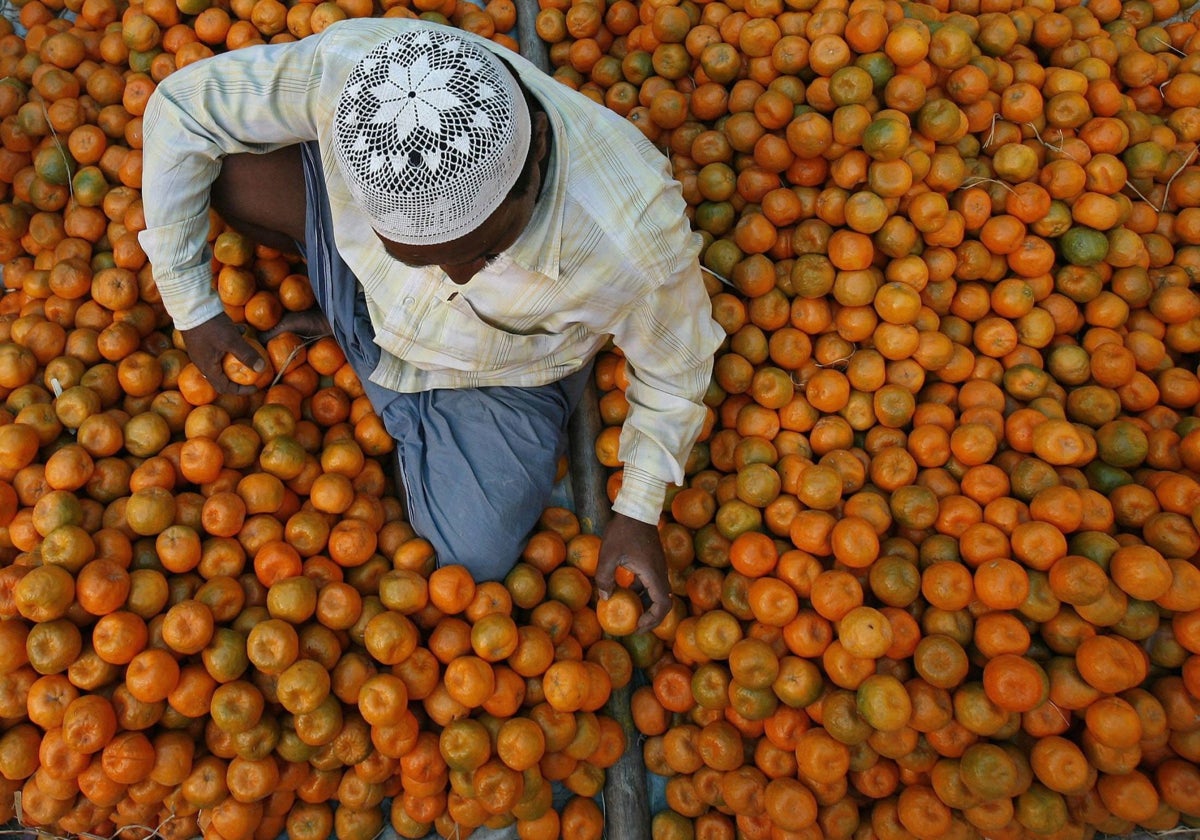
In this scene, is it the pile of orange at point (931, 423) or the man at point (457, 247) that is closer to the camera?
the man at point (457, 247)

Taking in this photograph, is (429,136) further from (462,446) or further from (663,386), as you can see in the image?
(462,446)

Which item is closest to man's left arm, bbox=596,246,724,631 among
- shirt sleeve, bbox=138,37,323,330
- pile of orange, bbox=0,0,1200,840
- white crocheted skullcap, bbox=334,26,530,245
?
pile of orange, bbox=0,0,1200,840

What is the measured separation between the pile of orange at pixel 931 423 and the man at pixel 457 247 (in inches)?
13.9

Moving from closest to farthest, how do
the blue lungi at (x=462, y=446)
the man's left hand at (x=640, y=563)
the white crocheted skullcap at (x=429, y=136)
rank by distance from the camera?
the white crocheted skullcap at (x=429, y=136) → the man's left hand at (x=640, y=563) → the blue lungi at (x=462, y=446)

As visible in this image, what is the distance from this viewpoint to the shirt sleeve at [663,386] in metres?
1.90

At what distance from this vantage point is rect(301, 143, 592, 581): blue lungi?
2.19 meters

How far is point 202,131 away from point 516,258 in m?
0.95

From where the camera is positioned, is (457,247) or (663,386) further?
(663,386)

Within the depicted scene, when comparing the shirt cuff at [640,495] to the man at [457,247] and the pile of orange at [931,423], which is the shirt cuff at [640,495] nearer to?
the man at [457,247]

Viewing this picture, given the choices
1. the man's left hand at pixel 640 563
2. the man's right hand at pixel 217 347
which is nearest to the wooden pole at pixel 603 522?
the man's left hand at pixel 640 563

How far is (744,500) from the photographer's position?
7.45 feet

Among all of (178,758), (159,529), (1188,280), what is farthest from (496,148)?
(1188,280)

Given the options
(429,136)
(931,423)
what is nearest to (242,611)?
(429,136)

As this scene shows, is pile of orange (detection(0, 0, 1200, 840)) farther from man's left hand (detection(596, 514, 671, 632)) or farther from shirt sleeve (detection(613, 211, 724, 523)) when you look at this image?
shirt sleeve (detection(613, 211, 724, 523))
